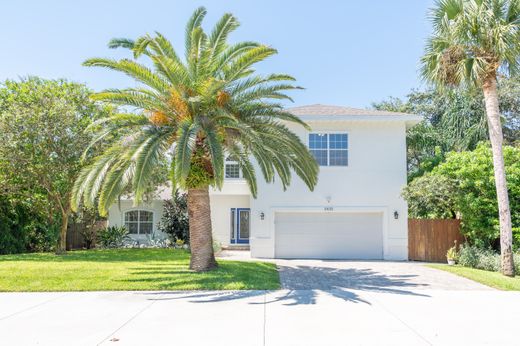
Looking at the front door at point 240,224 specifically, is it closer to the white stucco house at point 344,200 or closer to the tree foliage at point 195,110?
the white stucco house at point 344,200

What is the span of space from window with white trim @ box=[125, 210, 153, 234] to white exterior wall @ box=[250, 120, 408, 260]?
998cm

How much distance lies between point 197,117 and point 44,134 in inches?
338

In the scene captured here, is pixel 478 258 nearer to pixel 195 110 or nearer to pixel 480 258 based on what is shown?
pixel 480 258

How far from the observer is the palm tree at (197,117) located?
1123cm

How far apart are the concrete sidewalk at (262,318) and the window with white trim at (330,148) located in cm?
886

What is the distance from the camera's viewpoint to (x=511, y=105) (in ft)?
93.8

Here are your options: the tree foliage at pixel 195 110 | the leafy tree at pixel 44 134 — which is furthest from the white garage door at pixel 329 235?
the leafy tree at pixel 44 134

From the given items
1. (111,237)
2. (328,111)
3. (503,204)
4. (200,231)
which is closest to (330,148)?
(328,111)

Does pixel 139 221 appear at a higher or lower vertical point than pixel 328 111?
Result: lower

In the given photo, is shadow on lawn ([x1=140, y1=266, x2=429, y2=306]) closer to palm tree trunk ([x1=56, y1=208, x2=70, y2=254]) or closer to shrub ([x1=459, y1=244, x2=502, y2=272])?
shrub ([x1=459, y1=244, x2=502, y2=272])

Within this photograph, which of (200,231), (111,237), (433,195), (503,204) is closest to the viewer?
(200,231)

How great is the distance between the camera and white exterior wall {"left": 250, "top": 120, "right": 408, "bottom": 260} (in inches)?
724

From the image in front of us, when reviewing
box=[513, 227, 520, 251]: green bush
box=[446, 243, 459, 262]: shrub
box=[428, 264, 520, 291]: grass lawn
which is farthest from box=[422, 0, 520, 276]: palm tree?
box=[446, 243, 459, 262]: shrub

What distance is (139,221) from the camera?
85.1 feet
